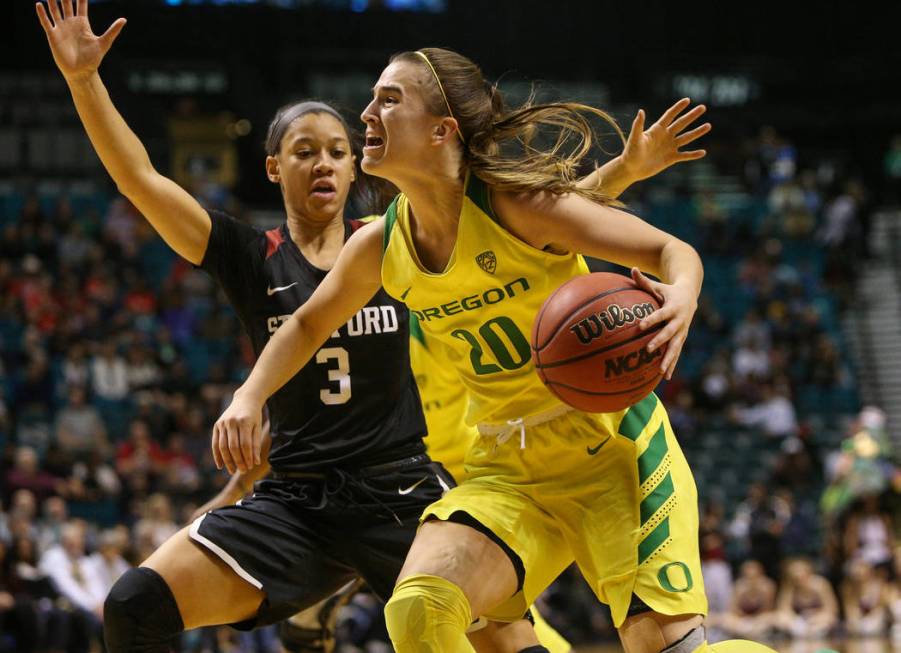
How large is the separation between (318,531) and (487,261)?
113 cm

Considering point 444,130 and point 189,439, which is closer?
point 444,130

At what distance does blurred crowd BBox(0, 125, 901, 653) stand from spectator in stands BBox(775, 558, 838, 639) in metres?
0.02

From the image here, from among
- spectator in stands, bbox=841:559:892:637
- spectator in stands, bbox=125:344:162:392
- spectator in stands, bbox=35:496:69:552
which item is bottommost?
spectator in stands, bbox=841:559:892:637

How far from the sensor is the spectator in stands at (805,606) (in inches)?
458

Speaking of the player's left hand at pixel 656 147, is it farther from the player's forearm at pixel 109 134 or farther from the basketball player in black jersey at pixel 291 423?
the player's forearm at pixel 109 134

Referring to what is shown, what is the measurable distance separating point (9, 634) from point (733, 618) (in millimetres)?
6552

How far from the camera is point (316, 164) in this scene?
168 inches

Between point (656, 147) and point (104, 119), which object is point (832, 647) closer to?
point (656, 147)

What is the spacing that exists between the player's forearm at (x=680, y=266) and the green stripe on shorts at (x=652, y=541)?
0.67m

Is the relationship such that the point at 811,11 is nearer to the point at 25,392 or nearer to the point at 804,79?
the point at 804,79

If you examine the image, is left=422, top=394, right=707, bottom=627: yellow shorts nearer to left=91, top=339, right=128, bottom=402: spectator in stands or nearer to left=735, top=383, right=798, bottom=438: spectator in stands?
left=91, top=339, right=128, bottom=402: spectator in stands

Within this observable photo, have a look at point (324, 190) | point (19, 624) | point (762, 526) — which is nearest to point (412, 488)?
point (324, 190)

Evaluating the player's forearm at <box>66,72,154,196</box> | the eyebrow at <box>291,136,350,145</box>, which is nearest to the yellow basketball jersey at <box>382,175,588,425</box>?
the eyebrow at <box>291,136,350,145</box>

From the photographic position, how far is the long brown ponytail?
138 inches
